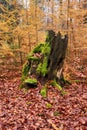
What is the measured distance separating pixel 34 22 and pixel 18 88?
597 centimetres

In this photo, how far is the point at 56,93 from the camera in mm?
9523

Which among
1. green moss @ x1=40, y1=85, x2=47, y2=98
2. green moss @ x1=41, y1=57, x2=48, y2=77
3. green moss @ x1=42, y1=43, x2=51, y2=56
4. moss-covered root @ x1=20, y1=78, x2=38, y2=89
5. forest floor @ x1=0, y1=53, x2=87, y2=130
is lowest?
forest floor @ x1=0, y1=53, x2=87, y2=130

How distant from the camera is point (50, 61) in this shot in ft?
34.1

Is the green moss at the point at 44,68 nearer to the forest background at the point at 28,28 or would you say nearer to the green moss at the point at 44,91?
the green moss at the point at 44,91

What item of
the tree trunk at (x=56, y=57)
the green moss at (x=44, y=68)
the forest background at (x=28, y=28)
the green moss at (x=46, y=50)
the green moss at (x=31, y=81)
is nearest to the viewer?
the green moss at (x=31, y=81)

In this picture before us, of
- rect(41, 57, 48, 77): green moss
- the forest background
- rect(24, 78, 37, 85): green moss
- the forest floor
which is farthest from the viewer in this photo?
the forest background

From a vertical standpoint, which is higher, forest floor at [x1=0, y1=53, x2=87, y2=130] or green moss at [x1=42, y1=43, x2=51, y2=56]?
green moss at [x1=42, y1=43, x2=51, y2=56]

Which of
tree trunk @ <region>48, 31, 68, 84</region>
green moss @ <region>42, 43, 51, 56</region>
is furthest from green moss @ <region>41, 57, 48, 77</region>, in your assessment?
green moss @ <region>42, 43, 51, 56</region>

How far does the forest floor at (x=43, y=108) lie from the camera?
6.93m

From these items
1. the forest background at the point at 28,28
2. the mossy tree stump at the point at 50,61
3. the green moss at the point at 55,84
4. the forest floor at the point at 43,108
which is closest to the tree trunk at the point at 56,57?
the mossy tree stump at the point at 50,61

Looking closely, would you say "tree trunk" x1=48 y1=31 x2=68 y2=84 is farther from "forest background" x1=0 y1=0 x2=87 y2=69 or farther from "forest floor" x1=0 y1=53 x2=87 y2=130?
"forest background" x1=0 y1=0 x2=87 y2=69

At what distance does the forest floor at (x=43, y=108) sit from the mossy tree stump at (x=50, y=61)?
2.18 ft

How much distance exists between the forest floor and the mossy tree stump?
0.66 meters

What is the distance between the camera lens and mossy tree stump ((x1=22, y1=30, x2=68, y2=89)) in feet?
33.7
